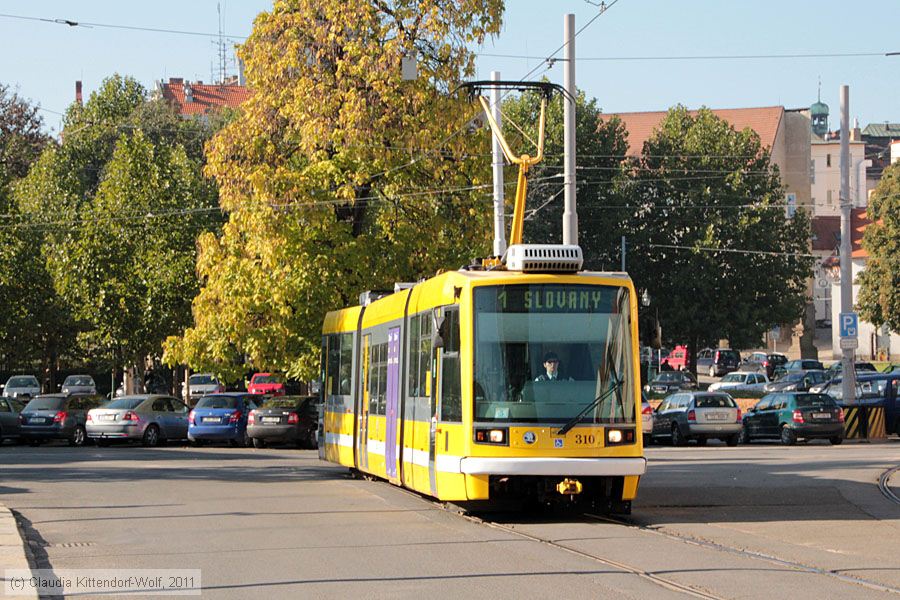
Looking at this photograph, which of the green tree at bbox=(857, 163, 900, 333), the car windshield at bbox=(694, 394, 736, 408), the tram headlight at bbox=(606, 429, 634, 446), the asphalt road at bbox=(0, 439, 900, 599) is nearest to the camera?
the asphalt road at bbox=(0, 439, 900, 599)

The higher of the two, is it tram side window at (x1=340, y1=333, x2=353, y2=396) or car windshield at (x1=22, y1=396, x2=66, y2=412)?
tram side window at (x1=340, y1=333, x2=353, y2=396)

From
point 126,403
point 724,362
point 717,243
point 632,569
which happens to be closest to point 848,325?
point 126,403

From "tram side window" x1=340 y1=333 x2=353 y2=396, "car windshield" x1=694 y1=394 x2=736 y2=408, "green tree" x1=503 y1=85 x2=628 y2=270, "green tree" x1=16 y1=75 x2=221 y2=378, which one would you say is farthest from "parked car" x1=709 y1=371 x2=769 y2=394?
"tram side window" x1=340 y1=333 x2=353 y2=396

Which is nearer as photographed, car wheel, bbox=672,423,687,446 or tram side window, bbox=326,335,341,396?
tram side window, bbox=326,335,341,396

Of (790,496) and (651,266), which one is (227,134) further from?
(651,266)

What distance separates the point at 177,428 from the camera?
38219 mm

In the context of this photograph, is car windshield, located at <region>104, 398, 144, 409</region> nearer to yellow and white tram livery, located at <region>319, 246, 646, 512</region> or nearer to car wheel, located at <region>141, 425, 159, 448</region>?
car wheel, located at <region>141, 425, 159, 448</region>

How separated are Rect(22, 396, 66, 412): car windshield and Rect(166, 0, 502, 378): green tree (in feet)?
23.1

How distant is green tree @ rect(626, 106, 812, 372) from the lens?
6956cm

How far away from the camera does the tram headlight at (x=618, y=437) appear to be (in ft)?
50.6

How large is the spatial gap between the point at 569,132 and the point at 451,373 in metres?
12.3

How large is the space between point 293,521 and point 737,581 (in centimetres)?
666

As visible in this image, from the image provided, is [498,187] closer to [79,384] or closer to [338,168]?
Answer: [338,168]

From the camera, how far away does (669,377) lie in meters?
71.8
